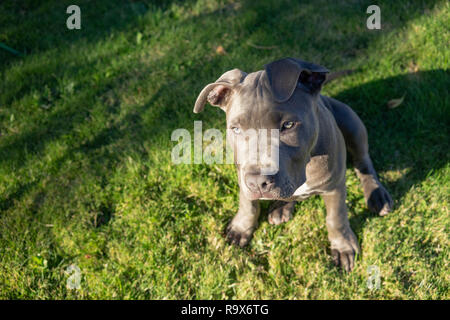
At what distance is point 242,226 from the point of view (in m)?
3.67

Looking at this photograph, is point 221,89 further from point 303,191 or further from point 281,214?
point 281,214

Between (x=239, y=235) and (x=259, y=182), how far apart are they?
137cm

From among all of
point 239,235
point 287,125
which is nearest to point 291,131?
point 287,125

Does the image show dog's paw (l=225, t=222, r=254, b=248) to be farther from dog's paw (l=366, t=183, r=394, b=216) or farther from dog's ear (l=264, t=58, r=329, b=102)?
dog's ear (l=264, t=58, r=329, b=102)

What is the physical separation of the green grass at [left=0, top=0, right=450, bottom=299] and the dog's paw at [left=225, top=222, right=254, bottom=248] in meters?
0.08

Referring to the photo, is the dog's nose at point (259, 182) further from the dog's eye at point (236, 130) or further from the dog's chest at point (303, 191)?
the dog's chest at point (303, 191)

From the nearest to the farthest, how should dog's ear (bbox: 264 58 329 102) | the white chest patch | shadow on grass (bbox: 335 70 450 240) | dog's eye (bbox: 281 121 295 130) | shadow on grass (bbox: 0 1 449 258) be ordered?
dog's ear (bbox: 264 58 329 102) < dog's eye (bbox: 281 121 295 130) < the white chest patch < shadow on grass (bbox: 335 70 450 240) < shadow on grass (bbox: 0 1 449 258)

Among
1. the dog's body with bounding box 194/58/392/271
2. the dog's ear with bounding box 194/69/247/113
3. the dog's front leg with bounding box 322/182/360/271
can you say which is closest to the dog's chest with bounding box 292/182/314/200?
the dog's body with bounding box 194/58/392/271

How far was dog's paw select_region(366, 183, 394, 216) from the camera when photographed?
144 inches

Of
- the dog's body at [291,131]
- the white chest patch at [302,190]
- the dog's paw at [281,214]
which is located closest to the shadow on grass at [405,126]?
the dog's paw at [281,214]

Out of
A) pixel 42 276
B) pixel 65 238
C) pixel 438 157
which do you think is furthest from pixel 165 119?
pixel 438 157

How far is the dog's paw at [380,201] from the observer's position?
3652 millimetres

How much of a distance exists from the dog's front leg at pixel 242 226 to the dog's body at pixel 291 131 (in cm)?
13
